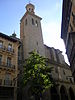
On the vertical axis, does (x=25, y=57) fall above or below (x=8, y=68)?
above

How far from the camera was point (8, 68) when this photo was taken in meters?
22.6

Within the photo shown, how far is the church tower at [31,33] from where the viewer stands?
31.8 meters

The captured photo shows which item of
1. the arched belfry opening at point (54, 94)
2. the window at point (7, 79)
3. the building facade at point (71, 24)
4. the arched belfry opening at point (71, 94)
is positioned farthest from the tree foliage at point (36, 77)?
the arched belfry opening at point (71, 94)

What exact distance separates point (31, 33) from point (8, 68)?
47.7 feet

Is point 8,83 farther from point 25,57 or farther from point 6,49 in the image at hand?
point 25,57

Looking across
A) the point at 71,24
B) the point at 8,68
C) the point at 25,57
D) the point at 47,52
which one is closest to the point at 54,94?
the point at 25,57

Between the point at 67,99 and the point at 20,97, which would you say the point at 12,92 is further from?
the point at 67,99

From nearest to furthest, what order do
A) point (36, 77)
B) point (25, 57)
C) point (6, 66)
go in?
point (36, 77), point (6, 66), point (25, 57)

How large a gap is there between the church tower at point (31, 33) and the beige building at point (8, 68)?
518cm

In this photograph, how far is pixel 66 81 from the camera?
114 ft

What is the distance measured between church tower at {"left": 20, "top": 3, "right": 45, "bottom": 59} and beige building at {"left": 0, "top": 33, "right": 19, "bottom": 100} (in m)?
5.18

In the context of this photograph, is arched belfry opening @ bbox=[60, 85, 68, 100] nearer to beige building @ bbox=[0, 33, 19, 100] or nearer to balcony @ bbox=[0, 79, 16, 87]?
beige building @ bbox=[0, 33, 19, 100]

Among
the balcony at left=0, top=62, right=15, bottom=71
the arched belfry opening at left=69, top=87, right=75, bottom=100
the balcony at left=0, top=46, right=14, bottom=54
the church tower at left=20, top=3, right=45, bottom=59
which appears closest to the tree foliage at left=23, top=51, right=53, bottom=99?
the balcony at left=0, top=62, right=15, bottom=71

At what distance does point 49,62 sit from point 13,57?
12574 millimetres
